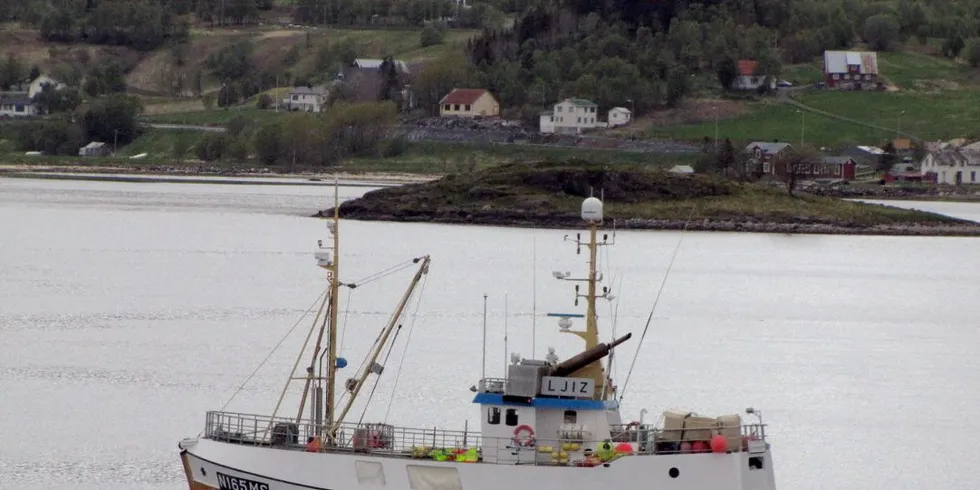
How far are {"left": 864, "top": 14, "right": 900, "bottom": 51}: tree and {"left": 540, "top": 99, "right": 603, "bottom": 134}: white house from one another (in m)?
33.6

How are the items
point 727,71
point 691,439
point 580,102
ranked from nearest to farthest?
point 691,439
point 580,102
point 727,71

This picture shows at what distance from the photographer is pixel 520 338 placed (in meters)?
60.1

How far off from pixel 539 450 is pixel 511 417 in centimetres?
74

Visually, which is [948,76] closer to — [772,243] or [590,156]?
[590,156]

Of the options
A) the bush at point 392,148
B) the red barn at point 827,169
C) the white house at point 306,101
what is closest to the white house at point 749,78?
the red barn at point 827,169

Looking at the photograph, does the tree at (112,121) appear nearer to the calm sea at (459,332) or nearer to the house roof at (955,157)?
the calm sea at (459,332)

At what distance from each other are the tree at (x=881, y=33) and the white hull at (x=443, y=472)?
159 meters

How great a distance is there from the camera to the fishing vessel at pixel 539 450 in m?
32.1

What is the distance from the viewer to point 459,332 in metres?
62.1

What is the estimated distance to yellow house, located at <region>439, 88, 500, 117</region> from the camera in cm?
17654

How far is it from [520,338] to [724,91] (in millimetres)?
116457

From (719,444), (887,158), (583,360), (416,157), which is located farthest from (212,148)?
(719,444)

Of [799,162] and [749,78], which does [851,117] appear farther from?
[799,162]

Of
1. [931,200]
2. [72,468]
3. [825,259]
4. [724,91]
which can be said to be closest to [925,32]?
[724,91]
